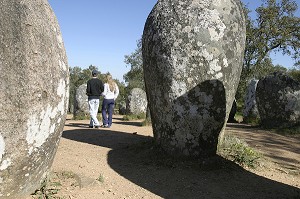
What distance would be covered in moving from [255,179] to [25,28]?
13.1 feet

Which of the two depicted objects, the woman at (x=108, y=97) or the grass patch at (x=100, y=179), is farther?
the woman at (x=108, y=97)

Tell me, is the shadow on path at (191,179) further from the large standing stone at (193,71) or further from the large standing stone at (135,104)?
the large standing stone at (135,104)

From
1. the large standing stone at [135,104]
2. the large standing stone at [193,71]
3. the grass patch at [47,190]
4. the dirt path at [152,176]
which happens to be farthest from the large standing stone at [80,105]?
Answer: the grass patch at [47,190]

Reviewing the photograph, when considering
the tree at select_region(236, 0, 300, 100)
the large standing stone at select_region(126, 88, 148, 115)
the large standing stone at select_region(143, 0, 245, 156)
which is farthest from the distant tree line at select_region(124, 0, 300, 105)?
the large standing stone at select_region(143, 0, 245, 156)

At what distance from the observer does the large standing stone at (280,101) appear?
11602 millimetres

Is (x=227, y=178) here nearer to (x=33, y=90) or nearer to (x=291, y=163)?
(x=291, y=163)

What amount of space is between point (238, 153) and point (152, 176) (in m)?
1.90

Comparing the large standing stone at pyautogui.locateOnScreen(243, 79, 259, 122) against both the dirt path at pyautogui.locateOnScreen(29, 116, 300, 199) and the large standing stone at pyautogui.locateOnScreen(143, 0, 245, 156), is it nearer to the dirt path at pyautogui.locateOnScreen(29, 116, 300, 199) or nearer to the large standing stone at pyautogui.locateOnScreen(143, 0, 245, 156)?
the dirt path at pyautogui.locateOnScreen(29, 116, 300, 199)

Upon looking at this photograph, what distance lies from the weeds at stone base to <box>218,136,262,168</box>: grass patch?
2.91 m

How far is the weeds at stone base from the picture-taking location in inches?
140

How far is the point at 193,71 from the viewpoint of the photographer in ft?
18.1

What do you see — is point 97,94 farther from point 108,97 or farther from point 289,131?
point 289,131

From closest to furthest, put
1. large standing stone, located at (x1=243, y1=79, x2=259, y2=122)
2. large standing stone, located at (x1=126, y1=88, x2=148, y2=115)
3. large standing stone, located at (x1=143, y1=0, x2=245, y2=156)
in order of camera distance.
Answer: large standing stone, located at (x1=143, y1=0, x2=245, y2=156) → large standing stone, located at (x1=243, y1=79, x2=259, y2=122) → large standing stone, located at (x1=126, y1=88, x2=148, y2=115)

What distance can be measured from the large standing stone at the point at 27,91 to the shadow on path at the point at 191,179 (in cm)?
168
